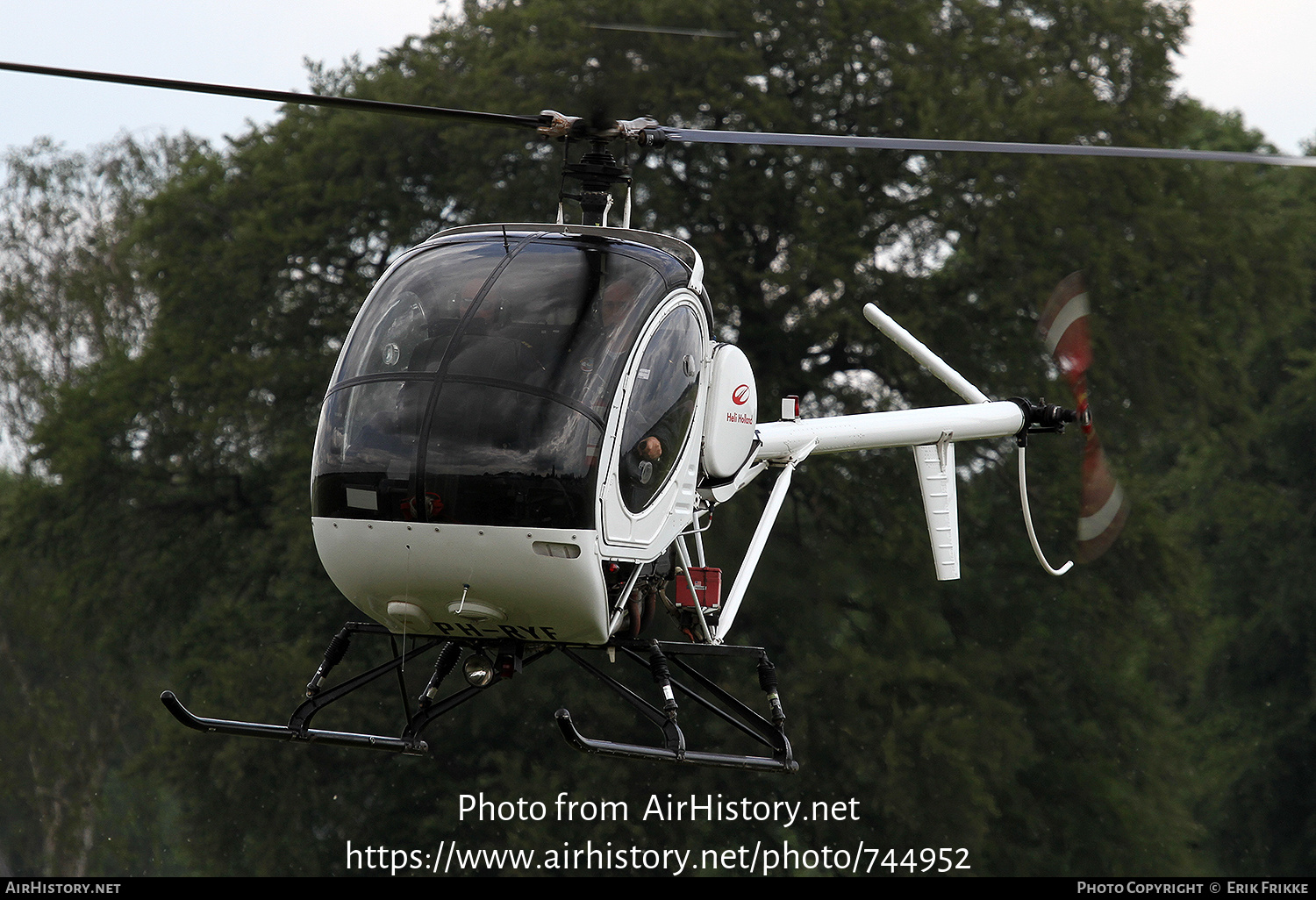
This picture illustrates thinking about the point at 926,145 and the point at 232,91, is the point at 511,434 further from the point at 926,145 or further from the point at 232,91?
the point at 926,145

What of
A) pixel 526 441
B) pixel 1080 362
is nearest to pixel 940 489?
pixel 1080 362

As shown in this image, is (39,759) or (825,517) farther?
(39,759)

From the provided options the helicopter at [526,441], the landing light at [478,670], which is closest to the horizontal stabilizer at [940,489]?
the helicopter at [526,441]

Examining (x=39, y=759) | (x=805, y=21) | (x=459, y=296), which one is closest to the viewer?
(x=459, y=296)

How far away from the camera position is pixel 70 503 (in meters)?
18.4

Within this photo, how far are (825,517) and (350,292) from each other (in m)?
6.71

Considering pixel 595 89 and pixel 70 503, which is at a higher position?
pixel 595 89

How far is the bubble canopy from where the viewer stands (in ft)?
17.7

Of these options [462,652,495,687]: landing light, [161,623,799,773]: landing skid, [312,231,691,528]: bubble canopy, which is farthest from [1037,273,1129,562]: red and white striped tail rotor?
[462,652,495,687]: landing light

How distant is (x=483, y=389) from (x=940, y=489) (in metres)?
3.90

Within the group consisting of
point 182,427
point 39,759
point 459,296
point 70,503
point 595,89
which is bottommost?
point 39,759

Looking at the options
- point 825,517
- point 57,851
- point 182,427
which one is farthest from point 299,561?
point 57,851

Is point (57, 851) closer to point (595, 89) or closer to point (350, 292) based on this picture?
point (350, 292)

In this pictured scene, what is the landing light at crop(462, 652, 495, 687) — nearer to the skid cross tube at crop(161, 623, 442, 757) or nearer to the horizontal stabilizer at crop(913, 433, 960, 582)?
the skid cross tube at crop(161, 623, 442, 757)
